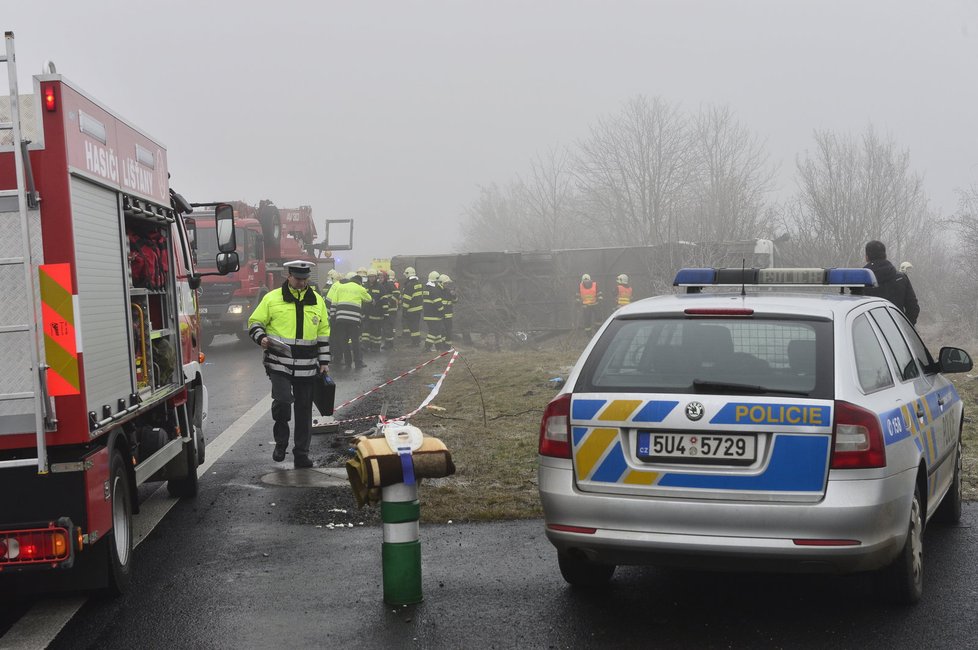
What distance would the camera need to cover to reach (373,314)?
22516 mm

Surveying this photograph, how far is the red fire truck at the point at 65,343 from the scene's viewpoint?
4566 millimetres

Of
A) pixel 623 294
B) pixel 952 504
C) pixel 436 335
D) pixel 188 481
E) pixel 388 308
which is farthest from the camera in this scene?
pixel 623 294

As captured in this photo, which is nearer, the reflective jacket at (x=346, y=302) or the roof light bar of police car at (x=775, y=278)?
the roof light bar of police car at (x=775, y=278)

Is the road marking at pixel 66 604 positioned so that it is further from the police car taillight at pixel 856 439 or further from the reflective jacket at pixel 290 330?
the police car taillight at pixel 856 439

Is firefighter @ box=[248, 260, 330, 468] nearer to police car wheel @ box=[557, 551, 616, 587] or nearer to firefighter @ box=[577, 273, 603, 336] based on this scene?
police car wheel @ box=[557, 551, 616, 587]

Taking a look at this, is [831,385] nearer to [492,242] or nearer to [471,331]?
[471,331]

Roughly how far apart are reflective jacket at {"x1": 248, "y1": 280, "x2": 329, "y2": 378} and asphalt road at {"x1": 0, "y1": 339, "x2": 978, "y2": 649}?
244 centimetres

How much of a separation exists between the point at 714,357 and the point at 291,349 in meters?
5.14

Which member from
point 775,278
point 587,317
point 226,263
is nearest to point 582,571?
point 775,278

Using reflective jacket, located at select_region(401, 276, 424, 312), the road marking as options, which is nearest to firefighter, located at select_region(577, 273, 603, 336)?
reflective jacket, located at select_region(401, 276, 424, 312)

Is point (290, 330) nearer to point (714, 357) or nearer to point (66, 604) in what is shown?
point (66, 604)

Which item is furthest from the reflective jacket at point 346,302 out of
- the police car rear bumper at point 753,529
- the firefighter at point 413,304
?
the police car rear bumper at point 753,529

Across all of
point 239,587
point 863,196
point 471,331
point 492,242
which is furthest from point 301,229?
point 492,242

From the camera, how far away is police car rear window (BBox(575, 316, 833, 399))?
14.8 ft
